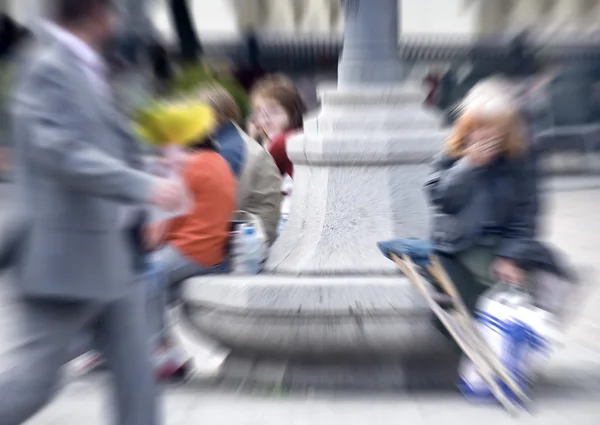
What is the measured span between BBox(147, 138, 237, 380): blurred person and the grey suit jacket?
1.76 m

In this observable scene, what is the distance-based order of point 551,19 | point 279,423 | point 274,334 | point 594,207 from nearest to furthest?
point 279,423 < point 274,334 < point 594,207 < point 551,19

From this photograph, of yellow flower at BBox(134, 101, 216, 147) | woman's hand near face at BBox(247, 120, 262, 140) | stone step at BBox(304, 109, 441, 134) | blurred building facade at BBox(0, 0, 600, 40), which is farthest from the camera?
blurred building facade at BBox(0, 0, 600, 40)

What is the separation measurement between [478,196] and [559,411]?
1.00m

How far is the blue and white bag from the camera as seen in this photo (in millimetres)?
4324

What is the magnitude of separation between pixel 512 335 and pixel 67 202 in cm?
219

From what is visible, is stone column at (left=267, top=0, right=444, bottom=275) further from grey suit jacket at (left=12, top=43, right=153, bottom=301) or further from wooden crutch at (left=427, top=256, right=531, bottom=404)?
grey suit jacket at (left=12, top=43, right=153, bottom=301)

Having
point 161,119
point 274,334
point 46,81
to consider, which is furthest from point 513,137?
point 46,81

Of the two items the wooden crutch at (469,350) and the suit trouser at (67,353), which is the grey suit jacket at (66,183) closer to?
the suit trouser at (67,353)

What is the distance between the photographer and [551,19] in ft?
84.0

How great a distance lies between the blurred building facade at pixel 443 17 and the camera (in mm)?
24500

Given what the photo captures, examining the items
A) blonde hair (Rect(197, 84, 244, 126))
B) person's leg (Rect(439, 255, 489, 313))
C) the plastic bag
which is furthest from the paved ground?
blonde hair (Rect(197, 84, 244, 126))

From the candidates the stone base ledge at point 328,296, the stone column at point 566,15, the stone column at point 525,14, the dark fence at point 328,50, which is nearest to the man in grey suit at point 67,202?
the stone base ledge at point 328,296

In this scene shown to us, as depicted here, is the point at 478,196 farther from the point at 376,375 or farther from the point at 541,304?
the point at 376,375

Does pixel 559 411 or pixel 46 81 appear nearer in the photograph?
pixel 46 81
